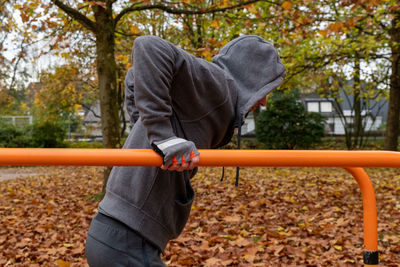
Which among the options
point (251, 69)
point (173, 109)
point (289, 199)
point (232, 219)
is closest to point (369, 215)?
point (251, 69)

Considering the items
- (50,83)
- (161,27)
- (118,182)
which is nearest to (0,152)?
(118,182)

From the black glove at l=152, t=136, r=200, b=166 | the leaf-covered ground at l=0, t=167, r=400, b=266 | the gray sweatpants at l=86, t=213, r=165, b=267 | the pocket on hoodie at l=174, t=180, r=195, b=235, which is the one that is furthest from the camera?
the leaf-covered ground at l=0, t=167, r=400, b=266

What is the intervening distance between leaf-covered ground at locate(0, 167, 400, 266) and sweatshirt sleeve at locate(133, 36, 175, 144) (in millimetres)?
2533

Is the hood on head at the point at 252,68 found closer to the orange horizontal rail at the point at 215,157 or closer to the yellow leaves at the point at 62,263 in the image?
the orange horizontal rail at the point at 215,157

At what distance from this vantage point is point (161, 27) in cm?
1188

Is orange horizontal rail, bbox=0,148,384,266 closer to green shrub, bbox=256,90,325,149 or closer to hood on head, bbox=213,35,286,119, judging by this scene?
hood on head, bbox=213,35,286,119

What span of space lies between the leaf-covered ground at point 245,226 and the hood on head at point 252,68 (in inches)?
93.0

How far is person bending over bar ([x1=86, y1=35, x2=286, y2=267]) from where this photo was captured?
1248 mm

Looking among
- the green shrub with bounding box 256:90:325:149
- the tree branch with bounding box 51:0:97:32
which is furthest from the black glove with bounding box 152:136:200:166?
the green shrub with bounding box 256:90:325:149

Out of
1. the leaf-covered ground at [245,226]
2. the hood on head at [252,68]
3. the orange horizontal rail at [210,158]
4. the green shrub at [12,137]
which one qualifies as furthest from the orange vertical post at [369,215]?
the green shrub at [12,137]

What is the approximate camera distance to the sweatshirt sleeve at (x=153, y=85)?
124cm

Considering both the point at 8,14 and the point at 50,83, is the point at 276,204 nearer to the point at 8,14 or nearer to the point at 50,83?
the point at 8,14

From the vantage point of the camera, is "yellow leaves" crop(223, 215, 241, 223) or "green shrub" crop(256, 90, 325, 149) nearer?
"yellow leaves" crop(223, 215, 241, 223)

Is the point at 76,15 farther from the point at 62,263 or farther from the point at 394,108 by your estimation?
the point at 394,108
